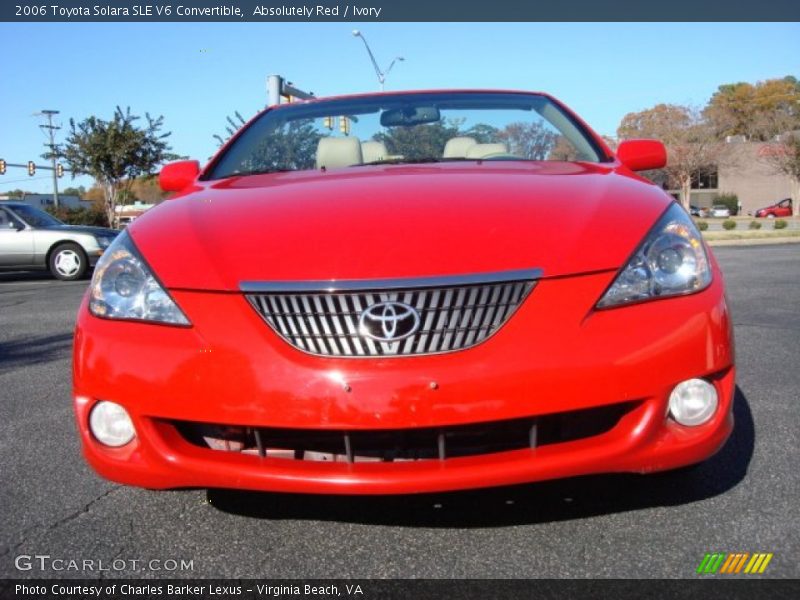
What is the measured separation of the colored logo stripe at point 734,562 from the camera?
2049 millimetres

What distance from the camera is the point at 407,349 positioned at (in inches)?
77.5

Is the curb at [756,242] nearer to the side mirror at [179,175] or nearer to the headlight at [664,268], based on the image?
the side mirror at [179,175]

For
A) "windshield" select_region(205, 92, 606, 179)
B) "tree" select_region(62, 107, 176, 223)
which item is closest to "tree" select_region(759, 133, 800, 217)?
"tree" select_region(62, 107, 176, 223)

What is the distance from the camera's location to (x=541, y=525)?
7.64 ft

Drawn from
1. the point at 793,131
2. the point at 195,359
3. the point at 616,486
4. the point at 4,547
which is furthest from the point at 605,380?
the point at 793,131

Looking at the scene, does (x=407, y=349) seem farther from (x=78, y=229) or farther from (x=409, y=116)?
(x=78, y=229)

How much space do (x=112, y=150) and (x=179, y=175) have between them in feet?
92.2

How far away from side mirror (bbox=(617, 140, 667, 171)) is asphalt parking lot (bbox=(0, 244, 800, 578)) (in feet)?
3.98

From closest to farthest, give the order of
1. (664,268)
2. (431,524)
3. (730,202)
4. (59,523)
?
1. (664,268)
2. (431,524)
3. (59,523)
4. (730,202)

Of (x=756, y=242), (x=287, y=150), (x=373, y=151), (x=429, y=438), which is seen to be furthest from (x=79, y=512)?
(x=756, y=242)

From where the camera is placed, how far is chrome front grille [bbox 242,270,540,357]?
1.98m

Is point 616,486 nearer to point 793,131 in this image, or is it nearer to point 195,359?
point 195,359

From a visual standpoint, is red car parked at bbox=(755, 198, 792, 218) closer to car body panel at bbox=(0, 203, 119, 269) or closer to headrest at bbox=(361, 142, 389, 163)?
car body panel at bbox=(0, 203, 119, 269)

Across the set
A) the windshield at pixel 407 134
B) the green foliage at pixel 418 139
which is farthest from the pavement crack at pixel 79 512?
the green foliage at pixel 418 139
